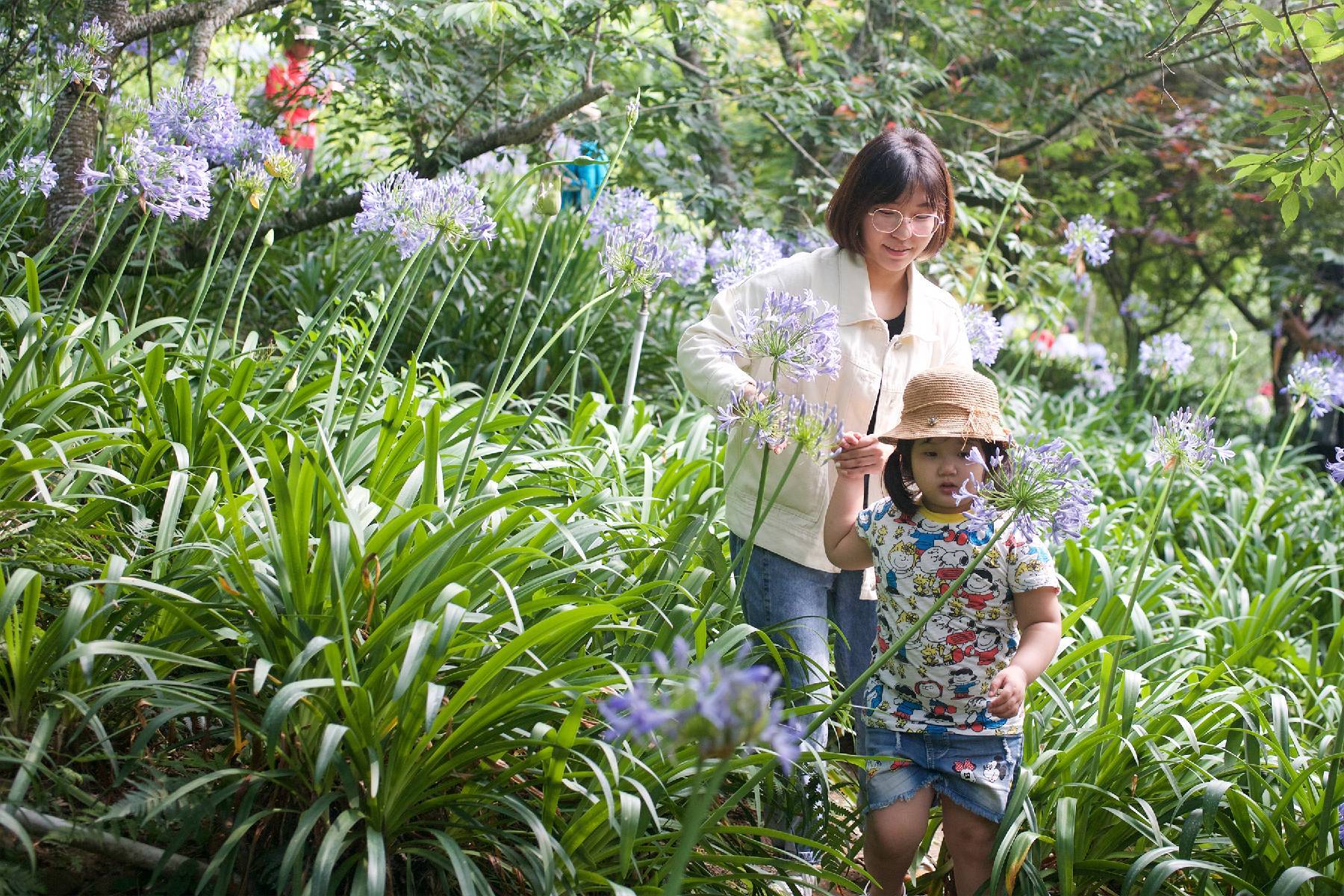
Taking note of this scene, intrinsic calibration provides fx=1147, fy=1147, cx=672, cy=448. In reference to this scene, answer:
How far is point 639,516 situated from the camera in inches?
126

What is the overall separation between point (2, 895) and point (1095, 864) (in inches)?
80.5

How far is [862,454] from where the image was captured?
7.44 ft

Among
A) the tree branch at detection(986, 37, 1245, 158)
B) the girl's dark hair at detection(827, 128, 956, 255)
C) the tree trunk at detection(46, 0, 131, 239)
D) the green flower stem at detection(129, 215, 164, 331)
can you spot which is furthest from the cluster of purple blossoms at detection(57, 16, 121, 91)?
the tree branch at detection(986, 37, 1245, 158)

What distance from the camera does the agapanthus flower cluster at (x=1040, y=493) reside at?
1.88 meters

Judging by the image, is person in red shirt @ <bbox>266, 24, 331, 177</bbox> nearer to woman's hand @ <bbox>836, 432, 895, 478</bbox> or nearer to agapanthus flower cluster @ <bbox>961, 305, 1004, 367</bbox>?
agapanthus flower cluster @ <bbox>961, 305, 1004, 367</bbox>

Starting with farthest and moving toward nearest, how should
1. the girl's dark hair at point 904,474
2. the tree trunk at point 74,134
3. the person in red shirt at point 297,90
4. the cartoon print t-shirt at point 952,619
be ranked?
the person in red shirt at point 297,90 → the tree trunk at point 74,134 → the girl's dark hair at point 904,474 → the cartoon print t-shirt at point 952,619

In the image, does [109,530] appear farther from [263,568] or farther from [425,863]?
[425,863]

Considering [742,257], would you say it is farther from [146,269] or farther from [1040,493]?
[1040,493]

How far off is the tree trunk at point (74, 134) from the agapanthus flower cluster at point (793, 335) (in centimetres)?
268

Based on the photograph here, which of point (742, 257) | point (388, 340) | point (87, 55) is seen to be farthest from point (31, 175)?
point (742, 257)

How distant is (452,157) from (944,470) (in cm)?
280

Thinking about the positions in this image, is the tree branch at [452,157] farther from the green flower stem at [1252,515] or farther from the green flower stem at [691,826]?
the green flower stem at [691,826]

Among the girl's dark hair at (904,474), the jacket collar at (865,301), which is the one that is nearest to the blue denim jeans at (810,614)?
the girl's dark hair at (904,474)

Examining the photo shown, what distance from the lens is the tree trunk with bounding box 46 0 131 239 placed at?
372 centimetres
